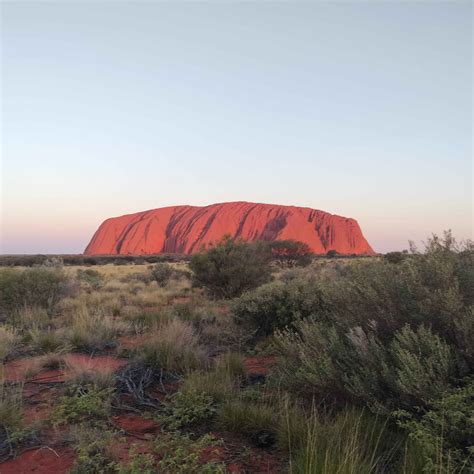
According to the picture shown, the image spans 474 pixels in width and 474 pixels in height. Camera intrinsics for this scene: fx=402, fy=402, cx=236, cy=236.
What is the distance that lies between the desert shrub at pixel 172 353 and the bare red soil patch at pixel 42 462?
2.06 metres

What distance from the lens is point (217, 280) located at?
1466cm

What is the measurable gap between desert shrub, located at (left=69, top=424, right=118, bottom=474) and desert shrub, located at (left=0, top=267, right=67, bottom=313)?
7.15 m

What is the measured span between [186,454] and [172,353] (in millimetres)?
2697

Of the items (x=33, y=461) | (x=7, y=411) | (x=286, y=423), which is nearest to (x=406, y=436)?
(x=286, y=423)

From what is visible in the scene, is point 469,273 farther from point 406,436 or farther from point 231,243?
point 231,243

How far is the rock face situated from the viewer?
101 meters

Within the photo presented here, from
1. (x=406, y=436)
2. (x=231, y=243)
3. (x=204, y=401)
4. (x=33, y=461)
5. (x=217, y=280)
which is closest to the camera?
(x=406, y=436)


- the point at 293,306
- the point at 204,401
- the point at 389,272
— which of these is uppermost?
the point at 389,272

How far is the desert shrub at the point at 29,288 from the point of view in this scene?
10.2 m

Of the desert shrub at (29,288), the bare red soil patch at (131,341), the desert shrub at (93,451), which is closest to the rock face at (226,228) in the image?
the desert shrub at (29,288)

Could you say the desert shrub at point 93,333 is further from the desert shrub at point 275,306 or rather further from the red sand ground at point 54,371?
the desert shrub at point 275,306

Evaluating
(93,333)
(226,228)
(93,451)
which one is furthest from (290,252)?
(226,228)

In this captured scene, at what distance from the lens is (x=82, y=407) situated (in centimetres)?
397

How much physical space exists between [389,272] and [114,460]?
2.98 meters
